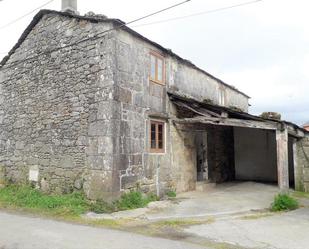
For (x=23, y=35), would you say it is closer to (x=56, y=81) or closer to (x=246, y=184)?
(x=56, y=81)

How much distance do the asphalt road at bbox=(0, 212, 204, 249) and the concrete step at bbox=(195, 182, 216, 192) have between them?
711 centimetres

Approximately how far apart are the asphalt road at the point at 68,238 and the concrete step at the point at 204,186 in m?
7.11

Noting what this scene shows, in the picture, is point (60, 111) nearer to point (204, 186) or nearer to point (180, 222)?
point (180, 222)

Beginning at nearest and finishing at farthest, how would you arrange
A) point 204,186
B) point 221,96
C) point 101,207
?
1. point 101,207
2. point 204,186
3. point 221,96

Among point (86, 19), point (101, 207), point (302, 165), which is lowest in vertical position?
point (101, 207)

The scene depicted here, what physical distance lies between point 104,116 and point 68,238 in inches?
163

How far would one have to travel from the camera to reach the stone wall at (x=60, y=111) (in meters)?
9.91

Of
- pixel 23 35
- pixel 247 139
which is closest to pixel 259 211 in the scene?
pixel 247 139

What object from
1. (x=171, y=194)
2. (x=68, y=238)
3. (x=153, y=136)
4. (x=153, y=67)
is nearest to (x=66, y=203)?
(x=68, y=238)

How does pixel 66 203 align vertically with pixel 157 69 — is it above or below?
below

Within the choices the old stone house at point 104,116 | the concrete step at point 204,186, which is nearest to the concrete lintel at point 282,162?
the old stone house at point 104,116

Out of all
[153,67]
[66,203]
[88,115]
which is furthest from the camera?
[153,67]

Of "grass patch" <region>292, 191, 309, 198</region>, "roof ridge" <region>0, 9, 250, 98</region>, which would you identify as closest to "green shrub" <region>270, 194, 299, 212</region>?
"grass patch" <region>292, 191, 309, 198</region>

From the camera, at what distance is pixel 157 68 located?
39.4 feet
